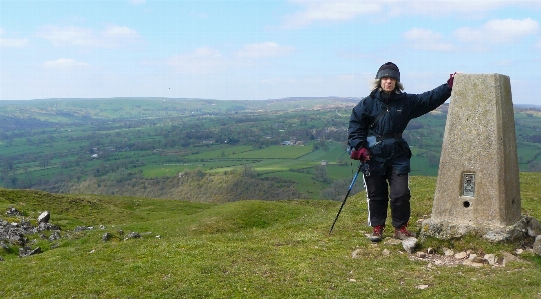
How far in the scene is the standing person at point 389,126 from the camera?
12.4m

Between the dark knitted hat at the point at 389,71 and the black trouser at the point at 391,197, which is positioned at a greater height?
the dark knitted hat at the point at 389,71

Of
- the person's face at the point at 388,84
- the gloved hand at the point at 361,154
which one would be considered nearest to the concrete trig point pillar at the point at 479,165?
the person's face at the point at 388,84

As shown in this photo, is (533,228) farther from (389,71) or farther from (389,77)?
(389,71)

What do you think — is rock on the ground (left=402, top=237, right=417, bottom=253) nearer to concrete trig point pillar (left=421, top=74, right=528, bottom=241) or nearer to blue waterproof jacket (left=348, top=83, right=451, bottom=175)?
concrete trig point pillar (left=421, top=74, right=528, bottom=241)

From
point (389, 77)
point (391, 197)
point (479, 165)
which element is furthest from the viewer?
point (391, 197)

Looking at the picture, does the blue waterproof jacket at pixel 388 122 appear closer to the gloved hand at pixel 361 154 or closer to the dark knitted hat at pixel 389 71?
the gloved hand at pixel 361 154

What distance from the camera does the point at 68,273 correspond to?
13.3 m

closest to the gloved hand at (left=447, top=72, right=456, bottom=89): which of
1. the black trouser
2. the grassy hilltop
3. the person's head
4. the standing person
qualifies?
the standing person

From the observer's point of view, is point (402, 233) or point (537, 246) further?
point (402, 233)

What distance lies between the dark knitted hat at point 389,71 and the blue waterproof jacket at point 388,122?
52cm

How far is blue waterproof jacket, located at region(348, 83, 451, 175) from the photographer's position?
1248 cm

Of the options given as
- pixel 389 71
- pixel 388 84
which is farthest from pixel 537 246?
pixel 389 71

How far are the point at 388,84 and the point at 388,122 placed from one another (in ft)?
3.46

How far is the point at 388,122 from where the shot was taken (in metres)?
12.4
